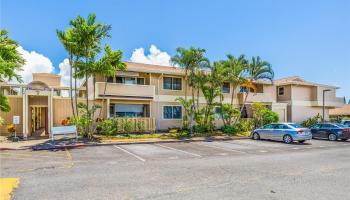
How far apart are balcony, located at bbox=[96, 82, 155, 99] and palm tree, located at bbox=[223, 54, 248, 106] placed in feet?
24.7

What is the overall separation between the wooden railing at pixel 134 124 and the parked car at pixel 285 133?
9.44m

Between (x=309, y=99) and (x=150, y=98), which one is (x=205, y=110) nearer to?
(x=150, y=98)

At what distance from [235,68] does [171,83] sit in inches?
263

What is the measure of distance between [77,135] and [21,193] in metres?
13.3

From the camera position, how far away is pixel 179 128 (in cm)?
2803

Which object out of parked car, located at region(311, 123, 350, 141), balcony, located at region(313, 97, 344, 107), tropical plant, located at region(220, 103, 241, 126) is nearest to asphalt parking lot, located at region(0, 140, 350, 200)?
parked car, located at region(311, 123, 350, 141)

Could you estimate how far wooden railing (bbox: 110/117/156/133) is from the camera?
78.2 ft

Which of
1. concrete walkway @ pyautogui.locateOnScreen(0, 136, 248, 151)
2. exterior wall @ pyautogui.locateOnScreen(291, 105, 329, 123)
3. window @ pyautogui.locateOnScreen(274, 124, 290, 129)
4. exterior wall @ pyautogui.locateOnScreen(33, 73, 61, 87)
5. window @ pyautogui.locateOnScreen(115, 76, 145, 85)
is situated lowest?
concrete walkway @ pyautogui.locateOnScreen(0, 136, 248, 151)

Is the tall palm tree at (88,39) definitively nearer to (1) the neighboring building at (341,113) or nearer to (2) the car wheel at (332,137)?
(2) the car wheel at (332,137)

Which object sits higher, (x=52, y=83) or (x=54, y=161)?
(x=52, y=83)

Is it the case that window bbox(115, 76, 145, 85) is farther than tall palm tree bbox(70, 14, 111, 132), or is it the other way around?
window bbox(115, 76, 145, 85)

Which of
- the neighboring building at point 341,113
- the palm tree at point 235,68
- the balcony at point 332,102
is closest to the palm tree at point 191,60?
the palm tree at point 235,68

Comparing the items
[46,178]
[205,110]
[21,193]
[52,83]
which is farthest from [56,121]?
[21,193]

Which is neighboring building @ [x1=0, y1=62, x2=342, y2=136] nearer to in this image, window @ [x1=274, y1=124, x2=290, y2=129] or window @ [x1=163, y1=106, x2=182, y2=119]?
window @ [x1=163, y1=106, x2=182, y2=119]
